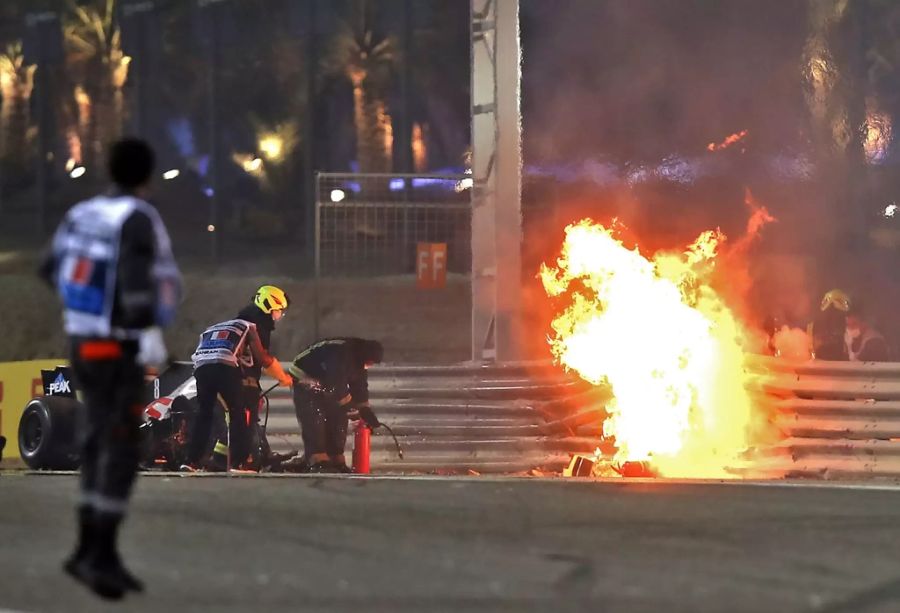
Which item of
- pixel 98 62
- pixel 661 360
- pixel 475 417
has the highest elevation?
pixel 98 62

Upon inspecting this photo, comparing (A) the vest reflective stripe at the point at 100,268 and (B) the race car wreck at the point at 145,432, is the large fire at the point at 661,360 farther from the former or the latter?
(A) the vest reflective stripe at the point at 100,268

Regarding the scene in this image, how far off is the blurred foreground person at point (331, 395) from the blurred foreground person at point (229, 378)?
0.37 metres

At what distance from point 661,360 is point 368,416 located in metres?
2.70

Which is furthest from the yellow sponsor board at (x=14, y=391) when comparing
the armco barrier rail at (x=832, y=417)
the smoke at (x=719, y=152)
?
the smoke at (x=719, y=152)

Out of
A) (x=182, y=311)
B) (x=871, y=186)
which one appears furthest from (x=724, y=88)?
(x=182, y=311)

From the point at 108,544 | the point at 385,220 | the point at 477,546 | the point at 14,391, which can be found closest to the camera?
the point at 108,544

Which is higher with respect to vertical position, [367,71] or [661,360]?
[367,71]

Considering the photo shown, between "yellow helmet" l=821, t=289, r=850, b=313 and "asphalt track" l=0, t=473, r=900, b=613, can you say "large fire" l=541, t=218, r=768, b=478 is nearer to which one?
"yellow helmet" l=821, t=289, r=850, b=313

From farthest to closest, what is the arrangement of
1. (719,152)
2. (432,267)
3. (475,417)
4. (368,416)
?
(719,152) < (432,267) < (475,417) < (368,416)

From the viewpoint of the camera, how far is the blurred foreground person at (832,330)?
46.4 ft

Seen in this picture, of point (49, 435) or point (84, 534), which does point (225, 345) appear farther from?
point (84, 534)

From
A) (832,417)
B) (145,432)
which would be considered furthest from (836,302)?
(145,432)

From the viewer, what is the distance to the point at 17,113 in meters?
33.2

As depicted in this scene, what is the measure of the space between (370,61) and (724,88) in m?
10.1
